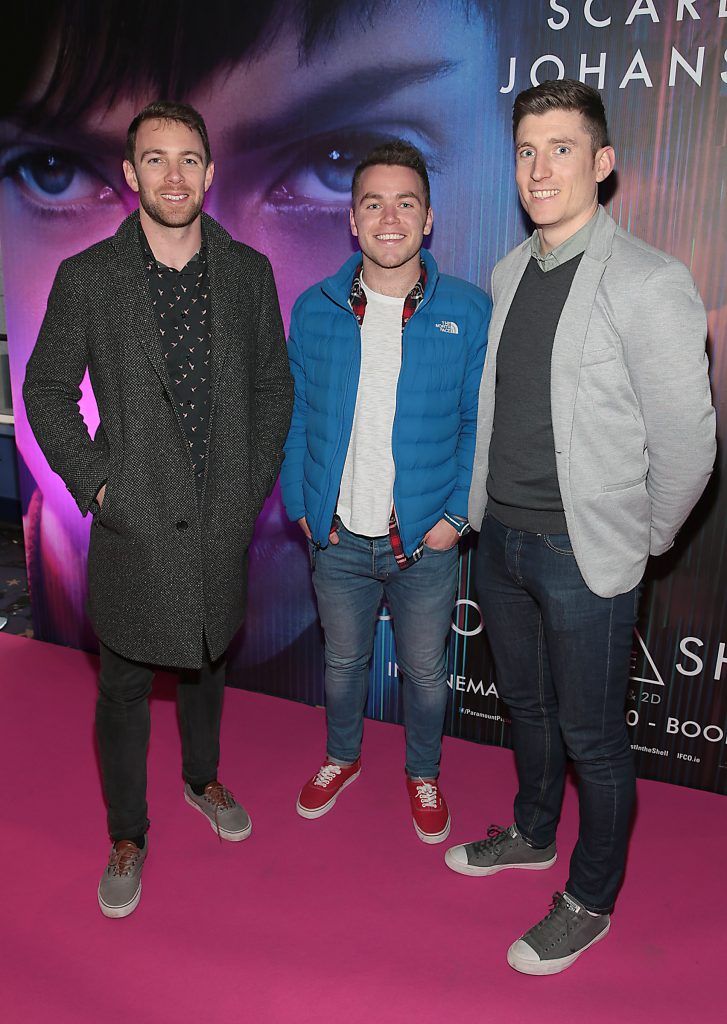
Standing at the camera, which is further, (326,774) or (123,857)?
(326,774)

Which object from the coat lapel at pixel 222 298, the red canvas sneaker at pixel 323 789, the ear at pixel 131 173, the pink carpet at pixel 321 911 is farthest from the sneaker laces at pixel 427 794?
the ear at pixel 131 173

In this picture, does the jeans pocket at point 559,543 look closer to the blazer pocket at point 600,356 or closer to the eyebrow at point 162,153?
the blazer pocket at point 600,356

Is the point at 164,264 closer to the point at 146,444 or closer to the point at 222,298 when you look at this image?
the point at 222,298

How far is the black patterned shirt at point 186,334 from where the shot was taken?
2008mm

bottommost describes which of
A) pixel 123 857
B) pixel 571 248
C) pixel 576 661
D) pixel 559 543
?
pixel 123 857

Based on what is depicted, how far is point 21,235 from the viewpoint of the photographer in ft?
10.9

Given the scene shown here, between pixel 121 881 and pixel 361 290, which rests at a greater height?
pixel 361 290

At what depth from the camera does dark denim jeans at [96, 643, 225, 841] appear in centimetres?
216

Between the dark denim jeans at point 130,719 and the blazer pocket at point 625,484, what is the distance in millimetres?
1175

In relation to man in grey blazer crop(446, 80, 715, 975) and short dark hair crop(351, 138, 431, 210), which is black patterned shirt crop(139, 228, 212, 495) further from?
man in grey blazer crop(446, 80, 715, 975)

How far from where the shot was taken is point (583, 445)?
1806mm

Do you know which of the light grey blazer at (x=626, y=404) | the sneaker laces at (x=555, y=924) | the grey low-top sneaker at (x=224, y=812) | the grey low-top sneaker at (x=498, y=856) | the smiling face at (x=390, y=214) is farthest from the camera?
the grey low-top sneaker at (x=224, y=812)

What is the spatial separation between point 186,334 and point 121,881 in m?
1.41

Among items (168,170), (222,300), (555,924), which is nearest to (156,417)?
(222,300)
